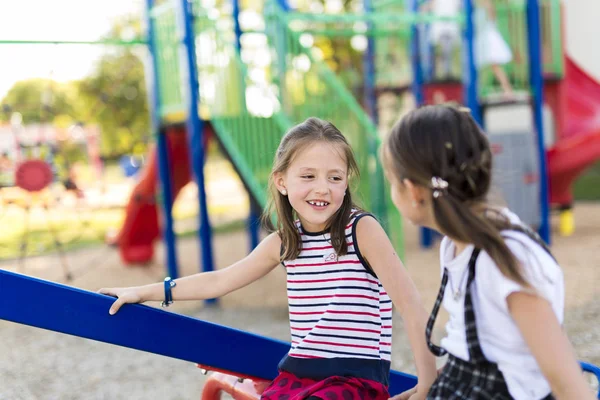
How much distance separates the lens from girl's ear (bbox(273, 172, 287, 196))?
6.14 ft

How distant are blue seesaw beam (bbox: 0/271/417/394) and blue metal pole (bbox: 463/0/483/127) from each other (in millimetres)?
4364

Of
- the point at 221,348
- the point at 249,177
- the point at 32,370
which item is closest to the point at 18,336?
the point at 32,370

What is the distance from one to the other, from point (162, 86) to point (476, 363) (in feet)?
15.4

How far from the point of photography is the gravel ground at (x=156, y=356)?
3.57m

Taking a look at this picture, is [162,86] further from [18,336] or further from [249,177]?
[18,336]

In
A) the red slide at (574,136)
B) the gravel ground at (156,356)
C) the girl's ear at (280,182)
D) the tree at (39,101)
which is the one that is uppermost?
the tree at (39,101)

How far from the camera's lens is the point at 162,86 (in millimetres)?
5691

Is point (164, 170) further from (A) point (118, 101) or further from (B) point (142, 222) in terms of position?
(A) point (118, 101)

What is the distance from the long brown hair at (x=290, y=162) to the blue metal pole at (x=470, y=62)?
431 centimetres

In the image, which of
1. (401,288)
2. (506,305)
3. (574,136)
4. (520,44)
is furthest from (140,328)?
(574,136)

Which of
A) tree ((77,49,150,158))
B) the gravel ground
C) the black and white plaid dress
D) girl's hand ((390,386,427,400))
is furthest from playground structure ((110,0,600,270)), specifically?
tree ((77,49,150,158))

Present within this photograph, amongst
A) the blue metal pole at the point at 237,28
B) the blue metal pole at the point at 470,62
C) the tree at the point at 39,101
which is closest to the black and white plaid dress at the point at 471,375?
the blue metal pole at the point at 237,28

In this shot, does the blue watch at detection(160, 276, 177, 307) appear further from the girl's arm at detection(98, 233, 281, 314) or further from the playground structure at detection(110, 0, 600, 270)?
the playground structure at detection(110, 0, 600, 270)

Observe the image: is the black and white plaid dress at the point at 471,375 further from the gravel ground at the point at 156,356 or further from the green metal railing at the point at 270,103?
the green metal railing at the point at 270,103
